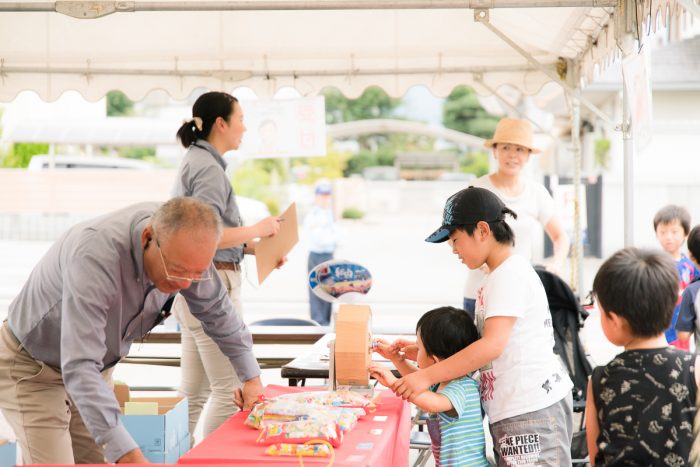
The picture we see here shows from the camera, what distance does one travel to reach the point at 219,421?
11.7ft

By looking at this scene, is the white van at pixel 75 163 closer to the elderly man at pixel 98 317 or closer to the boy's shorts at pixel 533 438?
the elderly man at pixel 98 317

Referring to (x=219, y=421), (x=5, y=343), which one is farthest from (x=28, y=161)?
(x=5, y=343)

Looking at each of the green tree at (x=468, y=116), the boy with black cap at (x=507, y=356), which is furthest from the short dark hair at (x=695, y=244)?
the green tree at (x=468, y=116)

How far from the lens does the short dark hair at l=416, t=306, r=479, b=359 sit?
8.20ft

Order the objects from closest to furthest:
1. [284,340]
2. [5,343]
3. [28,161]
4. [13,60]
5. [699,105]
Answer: [5,343], [284,340], [13,60], [28,161], [699,105]

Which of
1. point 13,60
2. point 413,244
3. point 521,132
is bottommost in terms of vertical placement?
point 413,244

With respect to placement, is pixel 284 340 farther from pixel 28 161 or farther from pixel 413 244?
pixel 413 244

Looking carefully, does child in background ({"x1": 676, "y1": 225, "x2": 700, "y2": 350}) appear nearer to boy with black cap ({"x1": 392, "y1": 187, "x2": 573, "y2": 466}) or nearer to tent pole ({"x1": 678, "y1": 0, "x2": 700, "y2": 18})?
tent pole ({"x1": 678, "y1": 0, "x2": 700, "y2": 18})

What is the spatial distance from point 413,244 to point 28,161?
32.4ft

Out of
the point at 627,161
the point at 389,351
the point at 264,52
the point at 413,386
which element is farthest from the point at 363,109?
the point at 413,386

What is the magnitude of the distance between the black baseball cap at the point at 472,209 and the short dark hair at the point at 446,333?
0.88ft

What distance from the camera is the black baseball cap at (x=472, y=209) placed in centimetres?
240

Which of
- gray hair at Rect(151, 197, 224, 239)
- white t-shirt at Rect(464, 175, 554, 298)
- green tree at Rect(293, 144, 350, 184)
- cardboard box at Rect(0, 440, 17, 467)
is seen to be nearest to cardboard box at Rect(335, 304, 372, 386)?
gray hair at Rect(151, 197, 224, 239)

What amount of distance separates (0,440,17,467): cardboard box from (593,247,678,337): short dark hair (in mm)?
1916
